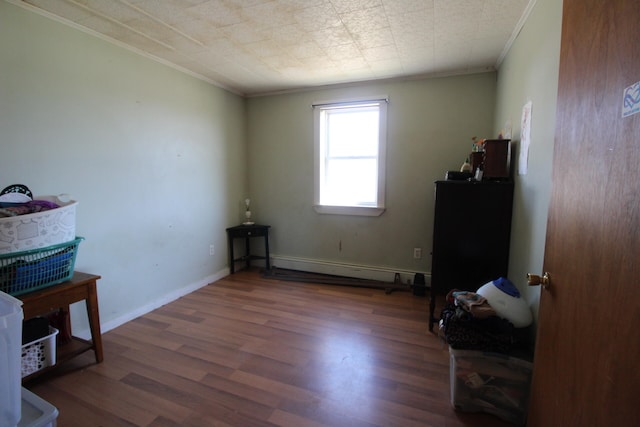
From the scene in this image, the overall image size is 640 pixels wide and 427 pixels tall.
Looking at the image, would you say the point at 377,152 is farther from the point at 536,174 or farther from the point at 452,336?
the point at 452,336

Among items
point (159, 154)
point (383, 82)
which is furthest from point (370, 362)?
point (383, 82)

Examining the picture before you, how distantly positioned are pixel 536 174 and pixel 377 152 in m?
1.97

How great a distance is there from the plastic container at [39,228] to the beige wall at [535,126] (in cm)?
271

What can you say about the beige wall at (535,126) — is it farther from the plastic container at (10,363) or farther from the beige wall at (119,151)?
the beige wall at (119,151)

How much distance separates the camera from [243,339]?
7.60 ft

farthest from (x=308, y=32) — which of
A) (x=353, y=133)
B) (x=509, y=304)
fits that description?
(x=509, y=304)

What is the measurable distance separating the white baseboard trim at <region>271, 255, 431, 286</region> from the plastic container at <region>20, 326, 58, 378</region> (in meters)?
2.53

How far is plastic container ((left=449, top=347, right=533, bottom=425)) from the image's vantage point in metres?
1.48

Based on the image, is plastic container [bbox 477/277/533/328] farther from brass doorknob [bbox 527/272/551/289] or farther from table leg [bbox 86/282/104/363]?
table leg [bbox 86/282/104/363]

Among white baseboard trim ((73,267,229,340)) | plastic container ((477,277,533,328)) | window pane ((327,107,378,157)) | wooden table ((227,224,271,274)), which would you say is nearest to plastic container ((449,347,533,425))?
plastic container ((477,277,533,328))

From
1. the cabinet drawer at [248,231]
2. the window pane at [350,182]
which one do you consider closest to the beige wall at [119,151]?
the cabinet drawer at [248,231]

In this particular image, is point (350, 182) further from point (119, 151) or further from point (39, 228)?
point (39, 228)

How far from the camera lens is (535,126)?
5.54 feet

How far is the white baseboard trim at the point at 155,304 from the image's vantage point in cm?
240
